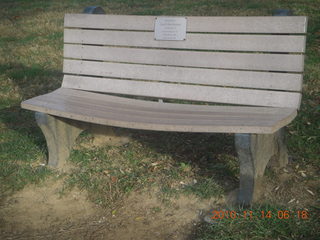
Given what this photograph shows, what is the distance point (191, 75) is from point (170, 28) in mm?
420

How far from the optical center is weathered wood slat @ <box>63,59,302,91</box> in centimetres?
314

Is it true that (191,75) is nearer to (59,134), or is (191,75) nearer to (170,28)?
(170,28)

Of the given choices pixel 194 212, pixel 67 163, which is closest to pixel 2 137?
pixel 67 163

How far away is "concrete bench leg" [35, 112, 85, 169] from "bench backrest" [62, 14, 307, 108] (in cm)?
45

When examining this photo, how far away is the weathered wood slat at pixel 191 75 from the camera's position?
3143 mm

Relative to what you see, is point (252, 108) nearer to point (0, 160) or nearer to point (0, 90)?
point (0, 160)

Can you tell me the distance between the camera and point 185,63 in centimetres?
354

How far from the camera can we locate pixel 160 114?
317 cm

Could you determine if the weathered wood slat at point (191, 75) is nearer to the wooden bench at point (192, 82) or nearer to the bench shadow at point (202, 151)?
the wooden bench at point (192, 82)

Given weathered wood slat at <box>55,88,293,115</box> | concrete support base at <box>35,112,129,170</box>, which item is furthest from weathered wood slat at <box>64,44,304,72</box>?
concrete support base at <box>35,112,129,170</box>

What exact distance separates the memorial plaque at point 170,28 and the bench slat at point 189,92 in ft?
1.23

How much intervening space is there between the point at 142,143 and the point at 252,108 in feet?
4.26
